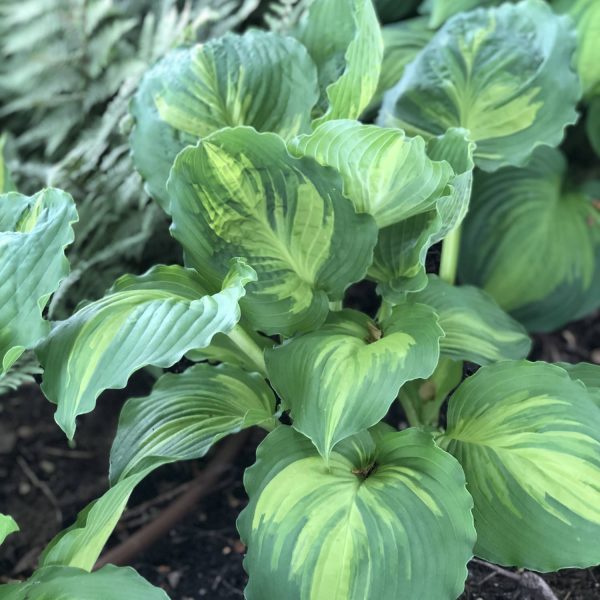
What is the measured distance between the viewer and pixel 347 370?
0.78 metres

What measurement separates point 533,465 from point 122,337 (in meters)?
0.44

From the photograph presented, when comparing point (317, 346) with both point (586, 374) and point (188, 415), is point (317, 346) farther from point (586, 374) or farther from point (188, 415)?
point (586, 374)

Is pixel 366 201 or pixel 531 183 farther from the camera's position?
pixel 531 183

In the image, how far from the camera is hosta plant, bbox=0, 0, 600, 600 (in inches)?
28.4

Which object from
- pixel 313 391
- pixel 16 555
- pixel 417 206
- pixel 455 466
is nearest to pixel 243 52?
pixel 417 206

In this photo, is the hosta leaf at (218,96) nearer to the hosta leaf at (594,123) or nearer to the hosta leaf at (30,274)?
the hosta leaf at (30,274)

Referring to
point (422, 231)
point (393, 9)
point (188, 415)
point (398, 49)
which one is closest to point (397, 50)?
point (398, 49)

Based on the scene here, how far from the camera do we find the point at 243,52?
100 cm

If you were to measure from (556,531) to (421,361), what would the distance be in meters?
0.22

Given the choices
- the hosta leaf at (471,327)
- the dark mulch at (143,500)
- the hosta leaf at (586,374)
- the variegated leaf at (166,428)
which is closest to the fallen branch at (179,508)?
the dark mulch at (143,500)

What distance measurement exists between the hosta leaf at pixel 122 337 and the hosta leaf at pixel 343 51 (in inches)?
9.6

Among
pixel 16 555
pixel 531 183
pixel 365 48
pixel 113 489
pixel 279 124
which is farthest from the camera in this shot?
pixel 531 183

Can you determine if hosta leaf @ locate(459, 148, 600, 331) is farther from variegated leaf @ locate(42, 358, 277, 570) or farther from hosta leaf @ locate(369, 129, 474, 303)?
variegated leaf @ locate(42, 358, 277, 570)

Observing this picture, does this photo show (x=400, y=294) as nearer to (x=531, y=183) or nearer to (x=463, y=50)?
(x=463, y=50)
